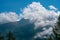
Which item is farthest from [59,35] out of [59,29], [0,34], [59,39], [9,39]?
[9,39]

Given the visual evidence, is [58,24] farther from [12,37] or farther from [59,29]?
[12,37]

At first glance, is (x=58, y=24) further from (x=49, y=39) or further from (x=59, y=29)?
(x=49, y=39)

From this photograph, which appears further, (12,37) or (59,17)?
(12,37)

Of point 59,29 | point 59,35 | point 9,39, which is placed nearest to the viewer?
point 59,35

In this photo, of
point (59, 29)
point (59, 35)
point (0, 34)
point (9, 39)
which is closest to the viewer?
point (59, 35)

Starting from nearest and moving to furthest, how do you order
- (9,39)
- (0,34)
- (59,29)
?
(59,29)
(0,34)
(9,39)

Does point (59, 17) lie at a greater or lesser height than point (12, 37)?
lesser

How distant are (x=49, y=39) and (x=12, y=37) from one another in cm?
1557

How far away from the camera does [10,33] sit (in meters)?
102

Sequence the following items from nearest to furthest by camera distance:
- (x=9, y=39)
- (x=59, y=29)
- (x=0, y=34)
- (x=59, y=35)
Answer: (x=59, y=35)
(x=59, y=29)
(x=0, y=34)
(x=9, y=39)

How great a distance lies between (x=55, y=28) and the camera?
61.3 m

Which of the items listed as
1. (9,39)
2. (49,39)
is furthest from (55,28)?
(9,39)

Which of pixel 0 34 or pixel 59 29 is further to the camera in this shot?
pixel 0 34

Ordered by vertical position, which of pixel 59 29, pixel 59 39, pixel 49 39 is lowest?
pixel 59 39
